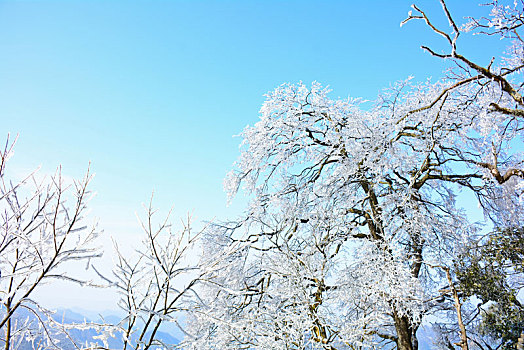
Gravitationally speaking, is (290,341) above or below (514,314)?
below

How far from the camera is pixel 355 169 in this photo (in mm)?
6223

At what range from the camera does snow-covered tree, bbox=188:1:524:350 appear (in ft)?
15.3

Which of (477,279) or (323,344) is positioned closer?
(323,344)

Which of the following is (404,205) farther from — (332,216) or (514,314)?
(514,314)

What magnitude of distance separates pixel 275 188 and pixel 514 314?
15.3ft

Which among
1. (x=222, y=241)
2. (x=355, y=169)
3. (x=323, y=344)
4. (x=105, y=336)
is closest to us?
(x=105, y=336)

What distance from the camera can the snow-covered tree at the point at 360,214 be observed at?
4.68m

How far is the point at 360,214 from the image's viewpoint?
7.10 metres

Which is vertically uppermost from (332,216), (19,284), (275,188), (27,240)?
(275,188)

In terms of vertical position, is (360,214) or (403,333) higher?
(360,214)

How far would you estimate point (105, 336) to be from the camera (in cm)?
236

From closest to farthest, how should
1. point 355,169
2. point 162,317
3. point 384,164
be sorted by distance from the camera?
point 162,317 < point 384,164 < point 355,169

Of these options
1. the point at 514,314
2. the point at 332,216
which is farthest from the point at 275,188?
the point at 514,314

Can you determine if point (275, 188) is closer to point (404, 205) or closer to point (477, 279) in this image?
point (404, 205)
